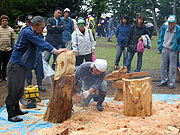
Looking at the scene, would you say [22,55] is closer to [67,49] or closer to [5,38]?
[67,49]

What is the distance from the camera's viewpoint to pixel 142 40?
7.27 metres

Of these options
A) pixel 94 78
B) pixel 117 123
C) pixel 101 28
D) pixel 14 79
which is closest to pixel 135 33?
pixel 94 78

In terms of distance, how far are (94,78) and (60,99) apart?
89cm

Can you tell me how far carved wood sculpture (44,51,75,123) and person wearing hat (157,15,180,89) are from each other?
325 cm

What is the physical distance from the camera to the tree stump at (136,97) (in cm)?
417

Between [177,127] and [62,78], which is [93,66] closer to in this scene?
[62,78]

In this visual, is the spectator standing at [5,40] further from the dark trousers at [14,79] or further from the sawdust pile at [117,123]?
the sawdust pile at [117,123]

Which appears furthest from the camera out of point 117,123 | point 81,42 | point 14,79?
point 81,42

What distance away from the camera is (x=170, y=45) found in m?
6.25

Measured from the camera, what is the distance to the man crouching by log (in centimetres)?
421

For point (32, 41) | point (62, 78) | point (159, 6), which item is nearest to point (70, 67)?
point (62, 78)

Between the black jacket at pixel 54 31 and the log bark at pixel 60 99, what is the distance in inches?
123

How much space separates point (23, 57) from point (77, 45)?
2.53m

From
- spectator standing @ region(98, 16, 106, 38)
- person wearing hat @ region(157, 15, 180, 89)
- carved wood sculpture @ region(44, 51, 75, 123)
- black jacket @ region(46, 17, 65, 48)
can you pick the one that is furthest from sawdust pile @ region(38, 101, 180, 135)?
spectator standing @ region(98, 16, 106, 38)
